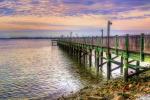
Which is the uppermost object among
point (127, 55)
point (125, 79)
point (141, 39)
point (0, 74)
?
point (141, 39)

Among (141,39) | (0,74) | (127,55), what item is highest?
(141,39)

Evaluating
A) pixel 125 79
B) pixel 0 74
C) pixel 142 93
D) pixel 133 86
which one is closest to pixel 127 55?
pixel 125 79

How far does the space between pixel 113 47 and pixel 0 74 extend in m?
16.0

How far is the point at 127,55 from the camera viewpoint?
77.2 feet

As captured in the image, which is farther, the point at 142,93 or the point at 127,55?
the point at 127,55

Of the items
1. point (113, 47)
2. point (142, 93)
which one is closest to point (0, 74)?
point (113, 47)

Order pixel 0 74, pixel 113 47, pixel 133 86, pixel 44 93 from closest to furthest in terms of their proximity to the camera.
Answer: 1. pixel 133 86
2. pixel 44 93
3. pixel 113 47
4. pixel 0 74

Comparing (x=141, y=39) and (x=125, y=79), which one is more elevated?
(x=141, y=39)

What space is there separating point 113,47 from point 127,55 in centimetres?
595

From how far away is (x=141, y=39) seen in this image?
21.2m

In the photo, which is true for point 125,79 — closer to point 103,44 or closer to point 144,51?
point 144,51

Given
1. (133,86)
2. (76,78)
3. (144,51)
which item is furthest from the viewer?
(76,78)

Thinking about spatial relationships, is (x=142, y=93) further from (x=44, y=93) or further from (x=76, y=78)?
(x=76, y=78)

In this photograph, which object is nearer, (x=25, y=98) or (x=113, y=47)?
(x=25, y=98)
